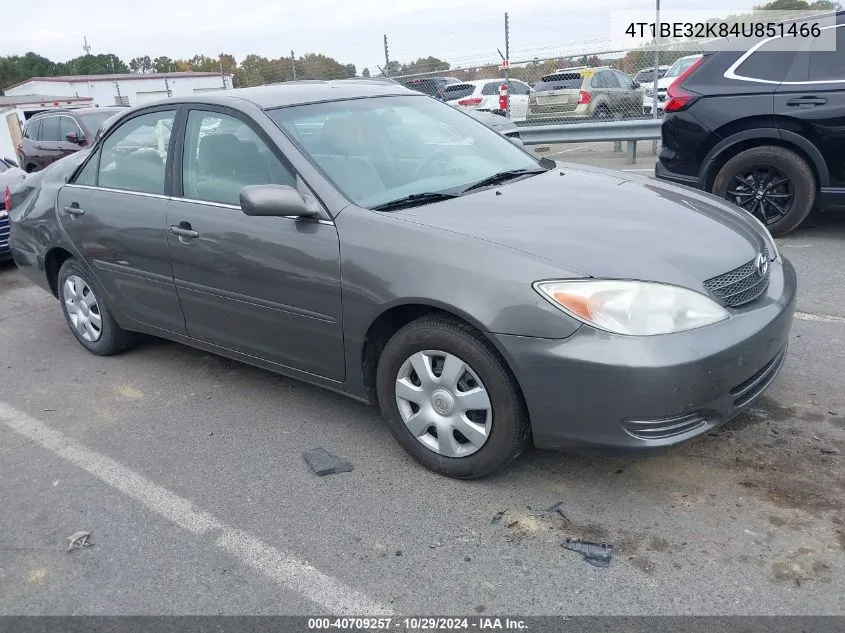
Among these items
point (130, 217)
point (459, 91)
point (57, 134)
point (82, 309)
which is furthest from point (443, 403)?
point (459, 91)

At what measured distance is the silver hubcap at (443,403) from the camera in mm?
3033

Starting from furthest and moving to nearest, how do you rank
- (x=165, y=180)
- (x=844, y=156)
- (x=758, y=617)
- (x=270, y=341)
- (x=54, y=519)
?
(x=844, y=156) < (x=165, y=180) < (x=270, y=341) < (x=54, y=519) < (x=758, y=617)

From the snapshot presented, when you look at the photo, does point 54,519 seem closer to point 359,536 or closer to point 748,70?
point 359,536

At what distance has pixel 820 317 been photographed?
15.3ft

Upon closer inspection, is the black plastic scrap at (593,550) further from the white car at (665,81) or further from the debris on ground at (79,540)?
the white car at (665,81)

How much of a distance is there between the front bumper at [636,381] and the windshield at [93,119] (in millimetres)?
12892

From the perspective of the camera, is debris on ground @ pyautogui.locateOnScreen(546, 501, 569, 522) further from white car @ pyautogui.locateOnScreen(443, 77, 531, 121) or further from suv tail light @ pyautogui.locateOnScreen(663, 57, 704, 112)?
white car @ pyautogui.locateOnScreen(443, 77, 531, 121)

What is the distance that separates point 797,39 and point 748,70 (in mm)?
456

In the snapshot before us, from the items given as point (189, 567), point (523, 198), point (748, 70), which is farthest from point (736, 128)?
point (189, 567)

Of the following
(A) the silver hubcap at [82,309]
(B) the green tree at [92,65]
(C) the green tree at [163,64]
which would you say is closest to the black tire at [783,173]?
(A) the silver hubcap at [82,309]

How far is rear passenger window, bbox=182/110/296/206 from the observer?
3688 mm

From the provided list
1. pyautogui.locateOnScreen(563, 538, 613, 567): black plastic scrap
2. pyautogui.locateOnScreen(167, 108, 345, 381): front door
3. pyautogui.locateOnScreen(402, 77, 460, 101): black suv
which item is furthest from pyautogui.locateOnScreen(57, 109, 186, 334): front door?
pyautogui.locateOnScreen(402, 77, 460, 101): black suv

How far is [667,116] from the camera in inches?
265

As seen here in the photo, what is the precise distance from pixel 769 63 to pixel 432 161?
3.92 m
